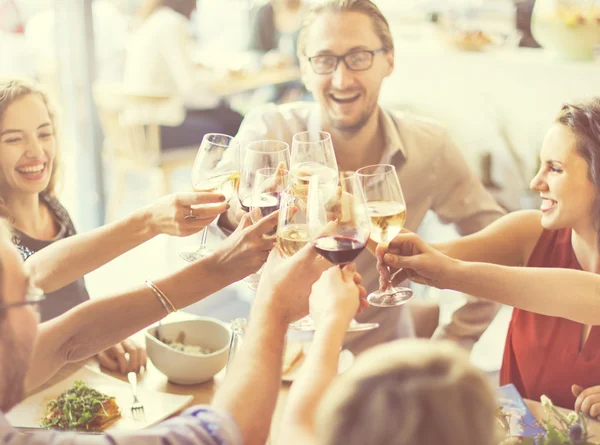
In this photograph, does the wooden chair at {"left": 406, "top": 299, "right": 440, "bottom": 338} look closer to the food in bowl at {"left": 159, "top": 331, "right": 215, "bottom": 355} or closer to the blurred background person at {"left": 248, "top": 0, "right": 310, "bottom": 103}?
the food in bowl at {"left": 159, "top": 331, "right": 215, "bottom": 355}

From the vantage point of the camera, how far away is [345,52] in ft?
6.81

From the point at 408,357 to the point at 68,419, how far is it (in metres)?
0.82

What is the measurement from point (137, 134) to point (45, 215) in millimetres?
2005

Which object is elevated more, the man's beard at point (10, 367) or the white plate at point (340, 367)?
the man's beard at point (10, 367)

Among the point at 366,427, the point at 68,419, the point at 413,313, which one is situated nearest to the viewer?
the point at 366,427

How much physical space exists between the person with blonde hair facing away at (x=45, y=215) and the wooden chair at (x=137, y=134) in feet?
6.10

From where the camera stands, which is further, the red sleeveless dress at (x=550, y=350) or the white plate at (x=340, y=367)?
the red sleeveless dress at (x=550, y=350)

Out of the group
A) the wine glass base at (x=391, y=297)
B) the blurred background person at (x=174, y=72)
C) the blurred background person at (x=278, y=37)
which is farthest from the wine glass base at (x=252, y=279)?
the blurred background person at (x=174, y=72)

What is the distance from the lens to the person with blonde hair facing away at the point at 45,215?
5.48 feet

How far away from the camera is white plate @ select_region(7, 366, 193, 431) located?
133cm

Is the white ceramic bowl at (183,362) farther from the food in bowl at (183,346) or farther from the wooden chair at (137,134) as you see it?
the wooden chair at (137,134)

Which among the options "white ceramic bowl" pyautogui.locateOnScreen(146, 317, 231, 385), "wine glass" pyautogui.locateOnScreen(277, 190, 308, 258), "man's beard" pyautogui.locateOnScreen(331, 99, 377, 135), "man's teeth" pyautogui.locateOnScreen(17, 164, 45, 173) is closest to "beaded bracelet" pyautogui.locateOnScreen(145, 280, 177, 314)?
"white ceramic bowl" pyautogui.locateOnScreen(146, 317, 231, 385)

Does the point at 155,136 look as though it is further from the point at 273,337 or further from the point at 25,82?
the point at 273,337

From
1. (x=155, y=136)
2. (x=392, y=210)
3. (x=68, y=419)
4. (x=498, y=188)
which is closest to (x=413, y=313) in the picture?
(x=498, y=188)
